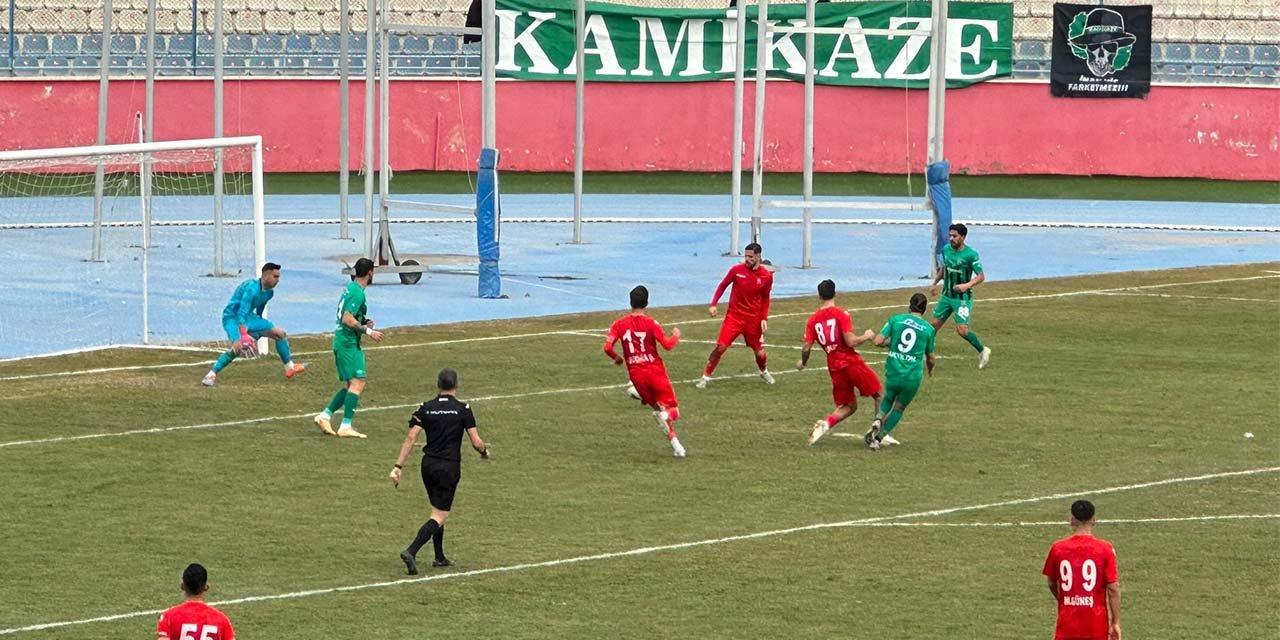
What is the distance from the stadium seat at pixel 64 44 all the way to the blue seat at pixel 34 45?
0.18 m

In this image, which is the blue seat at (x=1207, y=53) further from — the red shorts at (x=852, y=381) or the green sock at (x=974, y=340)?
the red shorts at (x=852, y=381)

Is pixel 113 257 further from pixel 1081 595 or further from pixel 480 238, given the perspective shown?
pixel 1081 595

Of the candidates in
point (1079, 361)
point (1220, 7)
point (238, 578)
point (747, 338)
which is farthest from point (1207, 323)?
point (1220, 7)

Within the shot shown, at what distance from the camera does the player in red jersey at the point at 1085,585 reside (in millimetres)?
11039

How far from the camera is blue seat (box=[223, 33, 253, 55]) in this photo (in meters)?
46.8

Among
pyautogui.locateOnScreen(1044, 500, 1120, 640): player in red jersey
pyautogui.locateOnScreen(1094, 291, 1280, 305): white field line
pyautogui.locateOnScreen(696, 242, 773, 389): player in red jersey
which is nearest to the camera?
pyautogui.locateOnScreen(1044, 500, 1120, 640): player in red jersey

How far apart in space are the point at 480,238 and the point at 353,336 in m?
11.0

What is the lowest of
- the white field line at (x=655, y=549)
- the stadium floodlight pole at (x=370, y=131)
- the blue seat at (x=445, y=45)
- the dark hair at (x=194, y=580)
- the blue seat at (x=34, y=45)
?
the white field line at (x=655, y=549)

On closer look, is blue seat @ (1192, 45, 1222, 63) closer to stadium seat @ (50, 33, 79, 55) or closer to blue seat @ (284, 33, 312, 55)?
blue seat @ (284, 33, 312, 55)

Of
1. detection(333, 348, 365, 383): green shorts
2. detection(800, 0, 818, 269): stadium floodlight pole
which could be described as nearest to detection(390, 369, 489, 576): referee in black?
detection(333, 348, 365, 383): green shorts

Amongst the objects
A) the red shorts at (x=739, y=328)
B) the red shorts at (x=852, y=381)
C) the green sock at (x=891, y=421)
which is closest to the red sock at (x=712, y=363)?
the red shorts at (x=739, y=328)

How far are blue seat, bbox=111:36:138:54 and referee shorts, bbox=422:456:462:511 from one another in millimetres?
33945

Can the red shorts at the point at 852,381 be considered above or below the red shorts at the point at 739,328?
below

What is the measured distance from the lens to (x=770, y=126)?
4600cm
